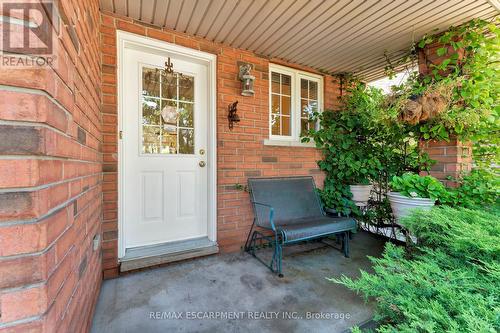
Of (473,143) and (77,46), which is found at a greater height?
(77,46)

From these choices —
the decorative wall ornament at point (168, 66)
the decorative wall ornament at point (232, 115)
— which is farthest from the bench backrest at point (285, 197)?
the decorative wall ornament at point (168, 66)

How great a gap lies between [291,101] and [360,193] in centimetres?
161

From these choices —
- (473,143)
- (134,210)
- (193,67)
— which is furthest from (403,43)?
(134,210)

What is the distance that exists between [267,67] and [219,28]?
84 centimetres

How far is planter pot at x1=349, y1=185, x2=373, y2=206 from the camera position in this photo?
3.17m

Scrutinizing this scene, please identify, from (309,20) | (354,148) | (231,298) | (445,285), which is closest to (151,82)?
(309,20)

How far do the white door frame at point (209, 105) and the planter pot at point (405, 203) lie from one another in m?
1.87

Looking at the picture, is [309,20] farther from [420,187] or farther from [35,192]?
[35,192]

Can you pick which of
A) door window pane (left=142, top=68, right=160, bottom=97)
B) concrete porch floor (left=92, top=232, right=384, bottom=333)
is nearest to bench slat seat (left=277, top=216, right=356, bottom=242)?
concrete porch floor (left=92, top=232, right=384, bottom=333)

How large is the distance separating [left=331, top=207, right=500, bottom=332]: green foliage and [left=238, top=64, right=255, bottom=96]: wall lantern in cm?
208

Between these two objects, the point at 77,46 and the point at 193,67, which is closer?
the point at 77,46

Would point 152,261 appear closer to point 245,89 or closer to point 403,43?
point 245,89

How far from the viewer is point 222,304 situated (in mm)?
1715

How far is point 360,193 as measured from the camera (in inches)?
125
